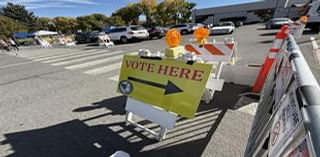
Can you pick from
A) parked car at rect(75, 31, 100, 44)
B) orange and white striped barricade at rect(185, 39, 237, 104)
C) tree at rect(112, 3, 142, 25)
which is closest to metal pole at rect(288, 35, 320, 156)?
orange and white striped barricade at rect(185, 39, 237, 104)

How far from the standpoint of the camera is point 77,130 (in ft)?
11.4

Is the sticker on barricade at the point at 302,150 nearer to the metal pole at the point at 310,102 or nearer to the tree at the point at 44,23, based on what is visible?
the metal pole at the point at 310,102

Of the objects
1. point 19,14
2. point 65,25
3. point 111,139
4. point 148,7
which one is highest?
point 19,14

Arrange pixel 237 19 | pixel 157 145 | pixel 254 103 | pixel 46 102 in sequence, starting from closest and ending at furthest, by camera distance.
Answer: pixel 157 145, pixel 254 103, pixel 46 102, pixel 237 19

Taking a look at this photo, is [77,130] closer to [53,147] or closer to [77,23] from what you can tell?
[53,147]

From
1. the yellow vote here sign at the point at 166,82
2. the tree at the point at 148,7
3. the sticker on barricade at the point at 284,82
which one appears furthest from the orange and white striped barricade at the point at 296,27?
the tree at the point at 148,7

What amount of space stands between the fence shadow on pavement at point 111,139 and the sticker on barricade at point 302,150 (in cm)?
186

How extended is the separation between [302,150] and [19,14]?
89039 millimetres

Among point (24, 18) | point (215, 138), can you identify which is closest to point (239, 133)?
point (215, 138)

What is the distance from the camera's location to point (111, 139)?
3150 millimetres

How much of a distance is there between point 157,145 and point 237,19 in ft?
185

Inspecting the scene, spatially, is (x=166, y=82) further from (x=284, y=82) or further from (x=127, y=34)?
(x=127, y=34)

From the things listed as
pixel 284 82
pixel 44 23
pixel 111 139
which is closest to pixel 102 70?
pixel 111 139

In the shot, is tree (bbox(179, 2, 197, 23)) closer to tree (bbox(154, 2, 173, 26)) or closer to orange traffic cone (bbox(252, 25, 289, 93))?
tree (bbox(154, 2, 173, 26))
